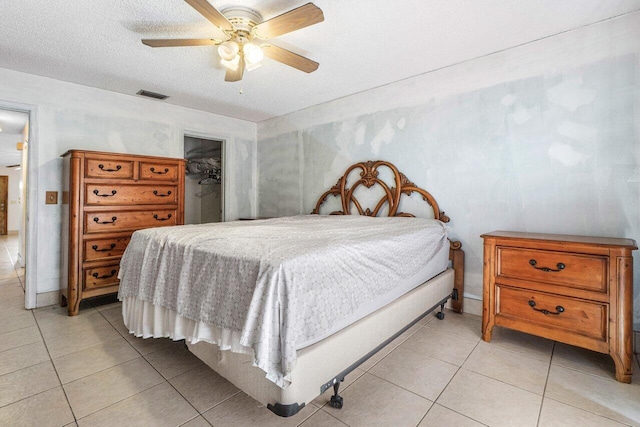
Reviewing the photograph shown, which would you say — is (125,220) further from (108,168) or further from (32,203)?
(32,203)

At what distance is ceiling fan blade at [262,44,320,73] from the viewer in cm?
215

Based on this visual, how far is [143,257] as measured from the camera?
2.00 m

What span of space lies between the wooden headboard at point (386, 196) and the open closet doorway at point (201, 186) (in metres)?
2.60

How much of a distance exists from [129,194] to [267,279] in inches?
102

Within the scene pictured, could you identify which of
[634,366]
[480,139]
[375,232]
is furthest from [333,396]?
[480,139]

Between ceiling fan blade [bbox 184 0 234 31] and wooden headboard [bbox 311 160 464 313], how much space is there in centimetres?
208

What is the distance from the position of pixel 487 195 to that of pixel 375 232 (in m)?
1.30

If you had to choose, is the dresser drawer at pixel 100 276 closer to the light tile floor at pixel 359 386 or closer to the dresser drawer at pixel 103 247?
the dresser drawer at pixel 103 247

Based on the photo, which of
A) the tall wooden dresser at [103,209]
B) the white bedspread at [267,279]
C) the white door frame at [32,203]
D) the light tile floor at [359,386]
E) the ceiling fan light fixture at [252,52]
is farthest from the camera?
the white door frame at [32,203]

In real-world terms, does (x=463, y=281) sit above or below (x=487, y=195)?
below

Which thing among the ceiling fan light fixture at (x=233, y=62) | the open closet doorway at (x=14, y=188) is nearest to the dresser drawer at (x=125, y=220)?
the open closet doorway at (x=14, y=188)

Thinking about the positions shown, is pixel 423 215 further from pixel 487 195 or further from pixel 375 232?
pixel 375 232

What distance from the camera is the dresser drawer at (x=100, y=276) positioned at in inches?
112

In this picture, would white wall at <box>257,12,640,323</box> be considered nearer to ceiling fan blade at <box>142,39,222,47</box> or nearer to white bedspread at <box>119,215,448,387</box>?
white bedspread at <box>119,215,448,387</box>
